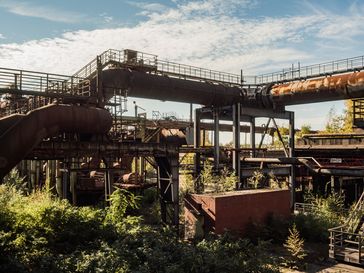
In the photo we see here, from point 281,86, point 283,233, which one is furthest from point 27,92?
point 281,86

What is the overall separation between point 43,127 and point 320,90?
16.8 metres

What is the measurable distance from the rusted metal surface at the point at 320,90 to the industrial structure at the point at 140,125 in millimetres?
61

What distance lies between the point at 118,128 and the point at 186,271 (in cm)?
1107

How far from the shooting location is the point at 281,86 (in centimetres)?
2516

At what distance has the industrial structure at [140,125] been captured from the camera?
1412 cm

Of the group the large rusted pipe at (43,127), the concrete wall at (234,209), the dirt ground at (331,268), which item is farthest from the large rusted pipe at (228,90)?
the dirt ground at (331,268)

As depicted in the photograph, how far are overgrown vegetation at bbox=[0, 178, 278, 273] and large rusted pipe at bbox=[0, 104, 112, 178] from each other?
6.89 feet

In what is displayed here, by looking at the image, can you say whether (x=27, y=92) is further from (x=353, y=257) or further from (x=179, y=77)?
(x=353, y=257)

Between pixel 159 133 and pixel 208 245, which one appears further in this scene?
pixel 159 133

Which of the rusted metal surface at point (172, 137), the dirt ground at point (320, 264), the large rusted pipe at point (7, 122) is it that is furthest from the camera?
the rusted metal surface at point (172, 137)

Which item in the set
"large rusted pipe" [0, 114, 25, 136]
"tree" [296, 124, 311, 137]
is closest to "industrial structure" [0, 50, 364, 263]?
"large rusted pipe" [0, 114, 25, 136]

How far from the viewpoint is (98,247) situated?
11734mm

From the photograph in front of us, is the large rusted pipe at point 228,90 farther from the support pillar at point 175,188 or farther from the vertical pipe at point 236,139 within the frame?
the support pillar at point 175,188

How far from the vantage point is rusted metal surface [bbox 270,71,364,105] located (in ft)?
67.9
